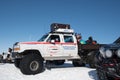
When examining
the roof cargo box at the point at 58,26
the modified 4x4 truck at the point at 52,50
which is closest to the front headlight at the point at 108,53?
the modified 4x4 truck at the point at 52,50

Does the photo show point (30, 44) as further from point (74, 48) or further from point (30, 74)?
point (74, 48)

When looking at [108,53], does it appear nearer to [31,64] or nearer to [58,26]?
[31,64]

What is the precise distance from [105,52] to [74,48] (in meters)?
5.50

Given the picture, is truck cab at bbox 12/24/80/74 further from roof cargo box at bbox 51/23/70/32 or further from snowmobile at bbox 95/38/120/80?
snowmobile at bbox 95/38/120/80

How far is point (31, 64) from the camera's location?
30.6ft

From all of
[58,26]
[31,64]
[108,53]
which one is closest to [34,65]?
[31,64]

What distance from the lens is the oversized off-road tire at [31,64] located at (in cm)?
909

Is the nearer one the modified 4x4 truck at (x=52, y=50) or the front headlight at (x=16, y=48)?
the modified 4x4 truck at (x=52, y=50)

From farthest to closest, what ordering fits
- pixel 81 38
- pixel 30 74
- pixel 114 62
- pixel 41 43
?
pixel 81 38, pixel 41 43, pixel 30 74, pixel 114 62

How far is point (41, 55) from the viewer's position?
10.1 meters

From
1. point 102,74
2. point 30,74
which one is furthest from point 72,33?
point 102,74

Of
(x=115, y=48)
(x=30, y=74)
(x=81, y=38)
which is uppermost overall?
(x=81, y=38)

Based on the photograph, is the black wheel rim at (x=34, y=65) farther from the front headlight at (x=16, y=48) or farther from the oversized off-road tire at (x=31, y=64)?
the front headlight at (x=16, y=48)

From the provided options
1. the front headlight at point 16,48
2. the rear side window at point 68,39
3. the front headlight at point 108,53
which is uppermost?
the rear side window at point 68,39
